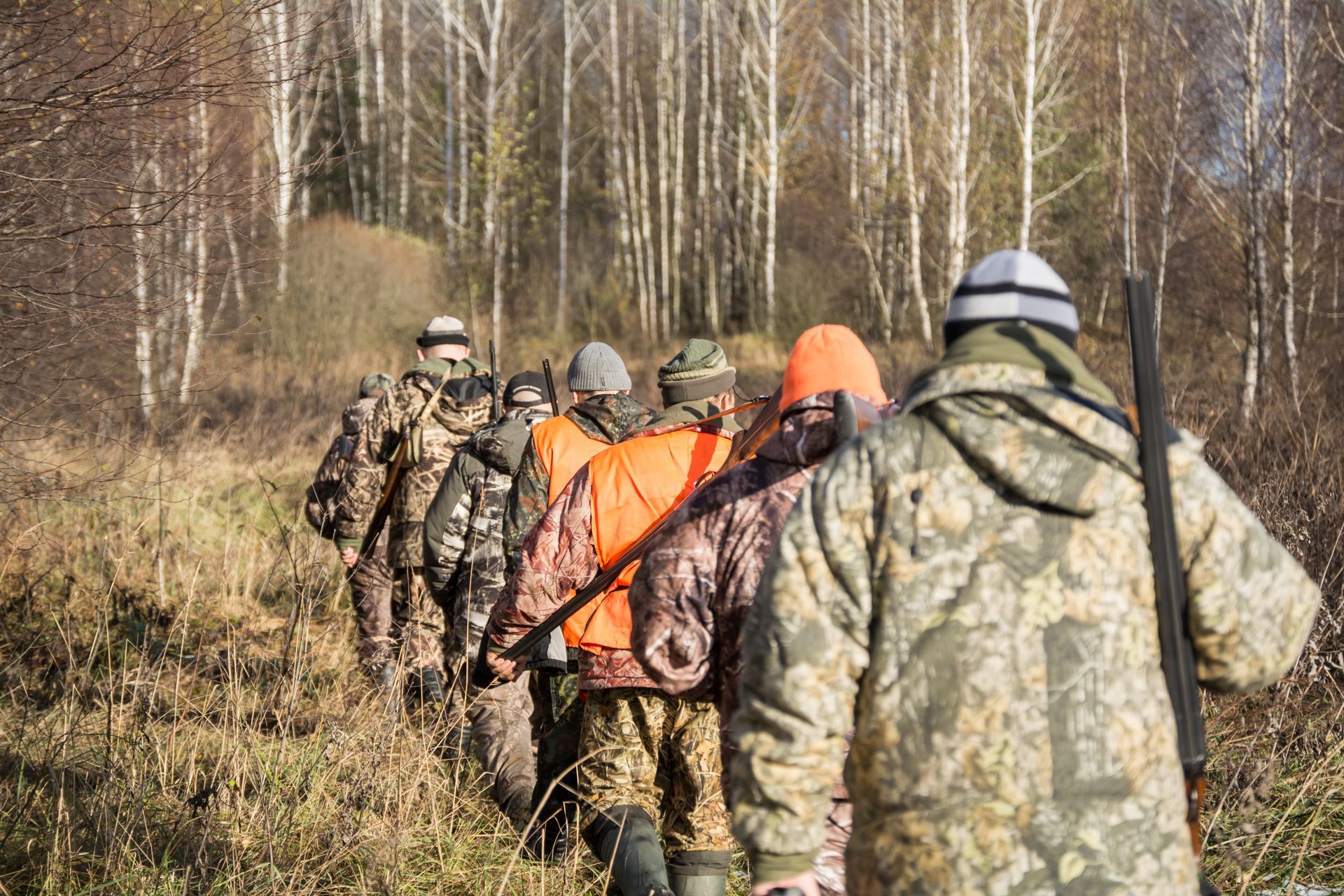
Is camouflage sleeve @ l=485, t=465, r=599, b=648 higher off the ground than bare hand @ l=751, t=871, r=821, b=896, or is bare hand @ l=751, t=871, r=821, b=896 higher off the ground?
camouflage sleeve @ l=485, t=465, r=599, b=648

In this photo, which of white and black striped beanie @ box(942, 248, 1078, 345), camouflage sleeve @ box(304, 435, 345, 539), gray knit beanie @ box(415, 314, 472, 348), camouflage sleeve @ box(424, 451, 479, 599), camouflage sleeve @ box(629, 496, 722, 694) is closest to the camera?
white and black striped beanie @ box(942, 248, 1078, 345)

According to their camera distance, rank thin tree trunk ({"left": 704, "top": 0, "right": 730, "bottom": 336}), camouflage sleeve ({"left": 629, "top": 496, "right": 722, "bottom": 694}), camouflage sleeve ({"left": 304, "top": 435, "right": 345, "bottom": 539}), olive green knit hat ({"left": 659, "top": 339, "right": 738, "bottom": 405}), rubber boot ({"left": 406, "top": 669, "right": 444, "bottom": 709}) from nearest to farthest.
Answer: camouflage sleeve ({"left": 629, "top": 496, "right": 722, "bottom": 694})
olive green knit hat ({"left": 659, "top": 339, "right": 738, "bottom": 405})
rubber boot ({"left": 406, "top": 669, "right": 444, "bottom": 709})
camouflage sleeve ({"left": 304, "top": 435, "right": 345, "bottom": 539})
thin tree trunk ({"left": 704, "top": 0, "right": 730, "bottom": 336})

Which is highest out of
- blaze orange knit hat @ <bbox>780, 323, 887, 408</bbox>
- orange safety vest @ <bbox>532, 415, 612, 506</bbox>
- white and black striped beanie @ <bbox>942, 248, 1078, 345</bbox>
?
white and black striped beanie @ <bbox>942, 248, 1078, 345</bbox>

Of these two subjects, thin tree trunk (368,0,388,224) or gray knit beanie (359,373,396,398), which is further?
thin tree trunk (368,0,388,224)

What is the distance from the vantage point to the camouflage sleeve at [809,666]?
1834mm

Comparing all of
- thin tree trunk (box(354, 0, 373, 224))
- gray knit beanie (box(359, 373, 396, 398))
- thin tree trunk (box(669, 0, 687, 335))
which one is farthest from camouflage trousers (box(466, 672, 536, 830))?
thin tree trunk (box(354, 0, 373, 224))

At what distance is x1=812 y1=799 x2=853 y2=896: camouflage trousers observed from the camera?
8.38ft

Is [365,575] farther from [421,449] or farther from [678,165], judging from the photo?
[678,165]

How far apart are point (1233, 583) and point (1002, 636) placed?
352 mm

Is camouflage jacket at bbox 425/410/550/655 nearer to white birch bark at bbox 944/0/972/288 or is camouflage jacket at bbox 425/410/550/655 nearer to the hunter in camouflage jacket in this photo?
the hunter in camouflage jacket

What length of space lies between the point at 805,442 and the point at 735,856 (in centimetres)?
228

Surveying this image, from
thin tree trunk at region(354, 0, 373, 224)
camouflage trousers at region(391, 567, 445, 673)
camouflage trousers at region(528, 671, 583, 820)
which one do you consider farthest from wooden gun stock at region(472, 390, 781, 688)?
thin tree trunk at region(354, 0, 373, 224)

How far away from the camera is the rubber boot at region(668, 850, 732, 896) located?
3445 millimetres

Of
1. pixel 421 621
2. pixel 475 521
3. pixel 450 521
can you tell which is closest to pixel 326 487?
pixel 421 621
